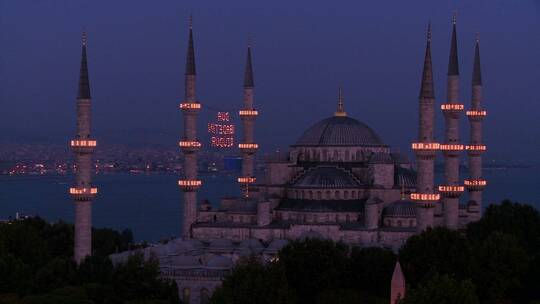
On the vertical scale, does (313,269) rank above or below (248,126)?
below

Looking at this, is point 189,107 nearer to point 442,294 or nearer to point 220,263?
point 220,263

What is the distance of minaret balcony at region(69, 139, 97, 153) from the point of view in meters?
50.7

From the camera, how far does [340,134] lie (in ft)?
195

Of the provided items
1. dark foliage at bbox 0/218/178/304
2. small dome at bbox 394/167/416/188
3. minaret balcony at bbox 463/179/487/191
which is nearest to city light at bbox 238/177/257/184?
small dome at bbox 394/167/416/188

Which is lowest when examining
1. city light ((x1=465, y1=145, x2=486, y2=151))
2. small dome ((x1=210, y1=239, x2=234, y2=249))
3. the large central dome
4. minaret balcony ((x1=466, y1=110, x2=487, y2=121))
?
small dome ((x1=210, y1=239, x2=234, y2=249))

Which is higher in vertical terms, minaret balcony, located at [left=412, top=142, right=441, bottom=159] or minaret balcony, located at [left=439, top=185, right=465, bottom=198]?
Answer: minaret balcony, located at [left=412, top=142, right=441, bottom=159]

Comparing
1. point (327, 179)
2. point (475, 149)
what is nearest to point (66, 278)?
point (327, 179)

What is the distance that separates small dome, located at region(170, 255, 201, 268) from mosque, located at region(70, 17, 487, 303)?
0.07m

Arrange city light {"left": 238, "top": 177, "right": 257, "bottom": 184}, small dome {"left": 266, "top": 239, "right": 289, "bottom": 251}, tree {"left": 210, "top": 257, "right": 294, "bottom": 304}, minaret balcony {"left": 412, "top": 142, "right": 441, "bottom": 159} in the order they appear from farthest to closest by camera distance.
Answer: city light {"left": 238, "top": 177, "right": 257, "bottom": 184}
small dome {"left": 266, "top": 239, "right": 289, "bottom": 251}
minaret balcony {"left": 412, "top": 142, "right": 441, "bottom": 159}
tree {"left": 210, "top": 257, "right": 294, "bottom": 304}

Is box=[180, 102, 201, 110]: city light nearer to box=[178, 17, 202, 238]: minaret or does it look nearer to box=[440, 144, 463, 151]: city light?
box=[178, 17, 202, 238]: minaret

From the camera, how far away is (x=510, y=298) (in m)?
43.8

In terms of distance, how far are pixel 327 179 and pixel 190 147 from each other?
7943mm

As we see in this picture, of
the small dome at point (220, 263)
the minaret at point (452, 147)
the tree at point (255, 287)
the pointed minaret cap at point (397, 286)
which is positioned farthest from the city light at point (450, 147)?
the pointed minaret cap at point (397, 286)

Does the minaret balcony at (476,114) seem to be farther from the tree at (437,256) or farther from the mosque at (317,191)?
the tree at (437,256)
